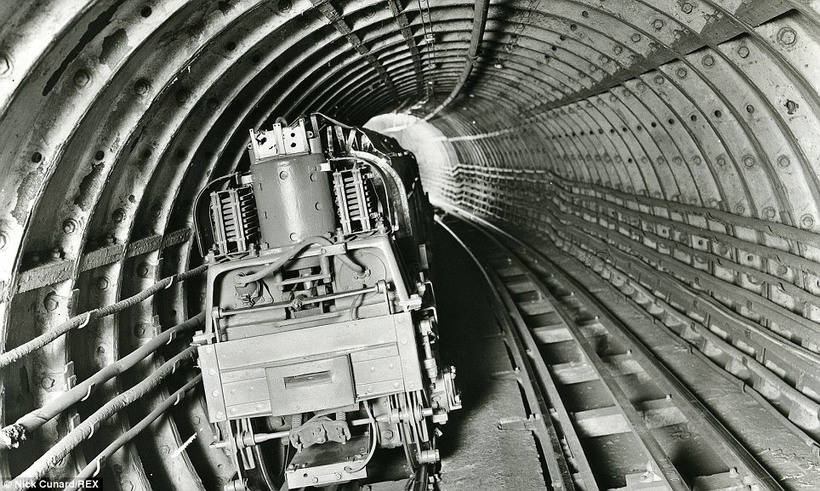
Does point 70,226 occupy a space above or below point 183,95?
below

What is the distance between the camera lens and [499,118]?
14.9m

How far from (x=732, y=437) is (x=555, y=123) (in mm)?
7794

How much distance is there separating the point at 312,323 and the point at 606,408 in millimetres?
3210

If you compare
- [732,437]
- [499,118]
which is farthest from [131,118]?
[499,118]

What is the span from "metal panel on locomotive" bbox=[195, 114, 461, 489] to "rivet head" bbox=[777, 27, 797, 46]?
3478 millimetres

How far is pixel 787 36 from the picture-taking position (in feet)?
15.5

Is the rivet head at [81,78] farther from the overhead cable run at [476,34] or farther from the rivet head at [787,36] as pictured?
the rivet head at [787,36]

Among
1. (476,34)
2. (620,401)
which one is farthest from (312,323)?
(476,34)

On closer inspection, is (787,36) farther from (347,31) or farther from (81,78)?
(81,78)

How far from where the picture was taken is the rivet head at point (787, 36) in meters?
4.71

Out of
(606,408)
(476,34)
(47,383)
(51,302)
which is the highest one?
(476,34)

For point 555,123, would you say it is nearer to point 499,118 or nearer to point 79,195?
point 499,118

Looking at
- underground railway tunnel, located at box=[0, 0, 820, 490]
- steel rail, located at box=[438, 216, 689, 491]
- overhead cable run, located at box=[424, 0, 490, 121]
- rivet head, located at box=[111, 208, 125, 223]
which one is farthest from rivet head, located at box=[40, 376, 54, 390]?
overhead cable run, located at box=[424, 0, 490, 121]

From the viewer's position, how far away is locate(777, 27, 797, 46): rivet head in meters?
4.71
